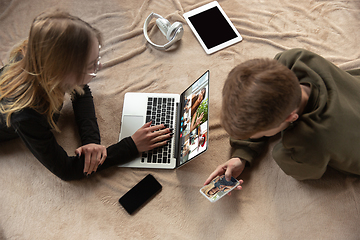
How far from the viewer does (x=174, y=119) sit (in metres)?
1.12

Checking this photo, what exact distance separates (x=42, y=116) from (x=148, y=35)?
74 cm

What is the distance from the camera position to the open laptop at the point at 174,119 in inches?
37.1

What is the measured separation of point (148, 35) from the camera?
138cm

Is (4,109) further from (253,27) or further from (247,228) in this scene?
(253,27)

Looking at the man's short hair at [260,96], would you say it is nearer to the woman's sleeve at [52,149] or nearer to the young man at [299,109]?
the young man at [299,109]

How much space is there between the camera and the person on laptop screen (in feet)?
2.40

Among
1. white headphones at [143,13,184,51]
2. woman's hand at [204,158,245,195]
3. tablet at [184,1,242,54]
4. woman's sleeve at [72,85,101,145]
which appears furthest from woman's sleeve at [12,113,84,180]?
tablet at [184,1,242,54]

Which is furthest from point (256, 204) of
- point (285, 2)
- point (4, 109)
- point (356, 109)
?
point (285, 2)

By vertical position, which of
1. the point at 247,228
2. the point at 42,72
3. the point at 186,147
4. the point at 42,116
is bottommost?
the point at 247,228

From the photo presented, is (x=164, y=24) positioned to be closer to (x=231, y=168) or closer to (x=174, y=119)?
(x=174, y=119)

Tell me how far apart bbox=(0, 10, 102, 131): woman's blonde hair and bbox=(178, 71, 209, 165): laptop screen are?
1.34ft

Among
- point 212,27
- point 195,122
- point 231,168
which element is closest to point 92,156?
point 195,122

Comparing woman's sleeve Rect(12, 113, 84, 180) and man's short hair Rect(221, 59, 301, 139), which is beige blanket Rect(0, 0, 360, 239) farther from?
man's short hair Rect(221, 59, 301, 139)

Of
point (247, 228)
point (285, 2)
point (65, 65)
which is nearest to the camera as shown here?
point (65, 65)
